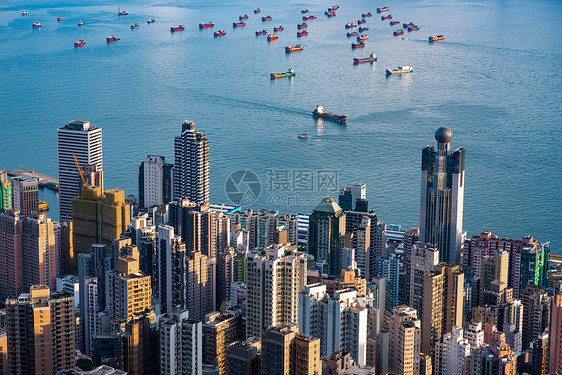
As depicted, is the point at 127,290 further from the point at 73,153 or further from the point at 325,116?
the point at 325,116

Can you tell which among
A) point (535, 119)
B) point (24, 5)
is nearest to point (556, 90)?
point (535, 119)

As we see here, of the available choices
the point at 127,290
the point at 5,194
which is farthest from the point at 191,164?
the point at 127,290

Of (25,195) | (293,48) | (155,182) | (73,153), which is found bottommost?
(25,195)

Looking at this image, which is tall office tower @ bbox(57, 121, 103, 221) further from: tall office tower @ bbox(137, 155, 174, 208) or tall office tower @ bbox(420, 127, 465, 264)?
tall office tower @ bbox(420, 127, 465, 264)

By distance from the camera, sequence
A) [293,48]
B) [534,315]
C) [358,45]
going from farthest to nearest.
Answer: [358,45], [293,48], [534,315]

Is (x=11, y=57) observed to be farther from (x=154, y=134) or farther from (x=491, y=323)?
(x=491, y=323)

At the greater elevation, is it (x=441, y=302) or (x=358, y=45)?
(x=358, y=45)

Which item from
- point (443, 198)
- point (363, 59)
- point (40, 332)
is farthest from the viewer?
point (363, 59)

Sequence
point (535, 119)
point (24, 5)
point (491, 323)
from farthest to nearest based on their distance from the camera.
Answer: point (24, 5) < point (535, 119) < point (491, 323)
